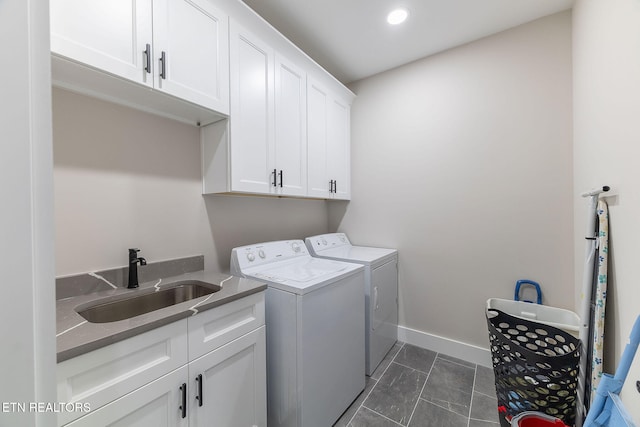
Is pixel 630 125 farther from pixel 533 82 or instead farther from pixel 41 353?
pixel 41 353

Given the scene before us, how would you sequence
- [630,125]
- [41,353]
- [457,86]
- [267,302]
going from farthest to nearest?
[457,86]
[267,302]
[630,125]
[41,353]

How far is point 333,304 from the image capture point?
4.92 feet

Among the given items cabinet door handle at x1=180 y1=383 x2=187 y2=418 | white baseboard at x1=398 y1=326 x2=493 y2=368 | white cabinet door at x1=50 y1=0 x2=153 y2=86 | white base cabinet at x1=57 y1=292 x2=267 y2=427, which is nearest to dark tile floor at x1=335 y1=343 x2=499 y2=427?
white baseboard at x1=398 y1=326 x2=493 y2=368

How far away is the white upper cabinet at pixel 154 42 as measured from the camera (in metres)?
0.95

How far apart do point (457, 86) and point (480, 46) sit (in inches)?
13.2

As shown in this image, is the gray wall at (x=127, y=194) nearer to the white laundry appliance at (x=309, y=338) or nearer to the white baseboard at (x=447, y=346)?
the white laundry appliance at (x=309, y=338)

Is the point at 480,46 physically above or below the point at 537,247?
above

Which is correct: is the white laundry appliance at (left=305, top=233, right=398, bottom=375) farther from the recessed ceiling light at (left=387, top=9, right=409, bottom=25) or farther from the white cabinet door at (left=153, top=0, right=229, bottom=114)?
the recessed ceiling light at (left=387, top=9, right=409, bottom=25)

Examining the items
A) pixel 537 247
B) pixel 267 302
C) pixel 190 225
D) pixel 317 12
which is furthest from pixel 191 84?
pixel 537 247

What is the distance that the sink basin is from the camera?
3.73 ft

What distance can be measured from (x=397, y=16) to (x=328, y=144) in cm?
110

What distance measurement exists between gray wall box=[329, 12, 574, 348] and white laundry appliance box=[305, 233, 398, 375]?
0.17 metres

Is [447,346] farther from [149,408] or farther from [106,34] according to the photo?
[106,34]

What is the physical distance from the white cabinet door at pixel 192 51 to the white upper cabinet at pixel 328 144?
85 centimetres
